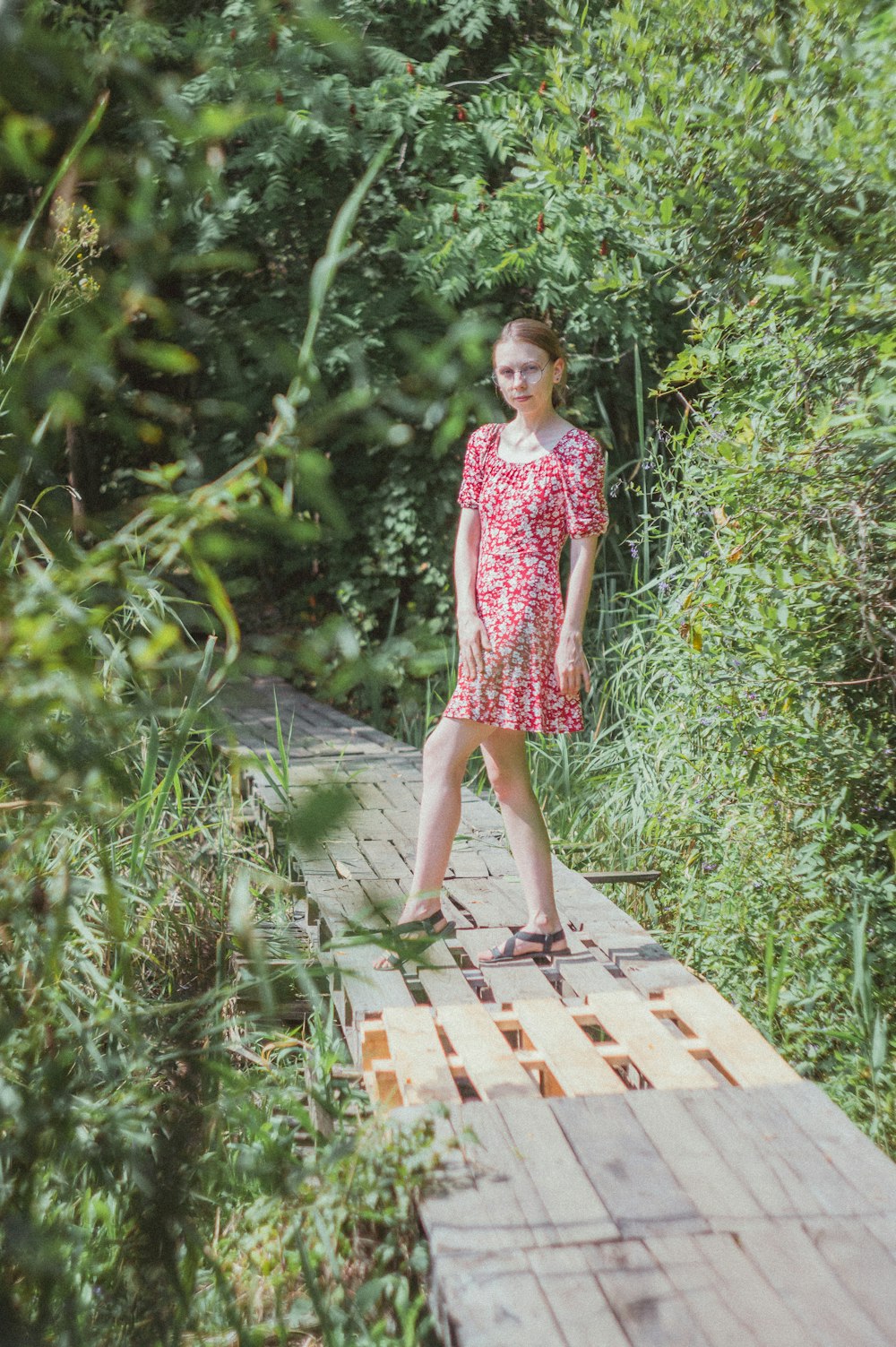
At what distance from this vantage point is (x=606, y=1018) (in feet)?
9.66

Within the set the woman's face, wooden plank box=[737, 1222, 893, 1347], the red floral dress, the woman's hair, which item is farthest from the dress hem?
wooden plank box=[737, 1222, 893, 1347]

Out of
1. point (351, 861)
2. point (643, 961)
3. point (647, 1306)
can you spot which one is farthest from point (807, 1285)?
point (351, 861)

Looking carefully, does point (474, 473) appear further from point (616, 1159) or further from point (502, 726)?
point (616, 1159)

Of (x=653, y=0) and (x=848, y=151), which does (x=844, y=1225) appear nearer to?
(x=848, y=151)

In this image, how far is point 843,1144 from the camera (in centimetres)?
229

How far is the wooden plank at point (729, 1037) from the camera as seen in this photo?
2.62 metres

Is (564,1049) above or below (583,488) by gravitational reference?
below

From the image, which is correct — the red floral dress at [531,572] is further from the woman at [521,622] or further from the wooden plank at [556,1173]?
the wooden plank at [556,1173]

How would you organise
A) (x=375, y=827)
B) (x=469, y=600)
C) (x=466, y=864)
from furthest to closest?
(x=375, y=827)
(x=466, y=864)
(x=469, y=600)

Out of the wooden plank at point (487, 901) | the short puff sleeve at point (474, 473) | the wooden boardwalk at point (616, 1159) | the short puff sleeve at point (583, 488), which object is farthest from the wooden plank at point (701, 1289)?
the short puff sleeve at point (474, 473)

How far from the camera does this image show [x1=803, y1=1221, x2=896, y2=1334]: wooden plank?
70.9 inches

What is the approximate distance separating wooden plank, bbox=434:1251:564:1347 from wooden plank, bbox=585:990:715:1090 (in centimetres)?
74

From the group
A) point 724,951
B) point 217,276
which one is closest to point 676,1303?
point 724,951

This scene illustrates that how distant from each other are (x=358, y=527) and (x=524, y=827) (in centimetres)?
509
